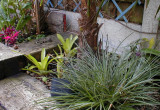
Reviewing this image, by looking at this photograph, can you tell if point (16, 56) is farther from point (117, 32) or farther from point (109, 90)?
point (117, 32)

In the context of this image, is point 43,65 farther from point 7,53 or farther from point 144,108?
point 144,108

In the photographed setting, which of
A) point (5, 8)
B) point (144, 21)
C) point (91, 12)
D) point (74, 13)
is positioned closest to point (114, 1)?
point (144, 21)

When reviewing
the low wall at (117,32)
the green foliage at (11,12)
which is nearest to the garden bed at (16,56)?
the green foliage at (11,12)

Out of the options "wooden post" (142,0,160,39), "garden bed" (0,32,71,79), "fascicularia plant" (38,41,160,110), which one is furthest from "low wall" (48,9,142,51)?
"fascicularia plant" (38,41,160,110)

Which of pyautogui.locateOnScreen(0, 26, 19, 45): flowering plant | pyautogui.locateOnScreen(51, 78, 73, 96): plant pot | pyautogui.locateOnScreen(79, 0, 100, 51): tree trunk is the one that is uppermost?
pyautogui.locateOnScreen(79, 0, 100, 51): tree trunk

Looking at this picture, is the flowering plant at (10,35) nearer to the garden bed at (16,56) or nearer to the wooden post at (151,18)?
the garden bed at (16,56)

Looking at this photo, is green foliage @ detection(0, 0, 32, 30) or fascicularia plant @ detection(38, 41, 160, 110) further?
green foliage @ detection(0, 0, 32, 30)

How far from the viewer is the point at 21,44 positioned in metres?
2.80

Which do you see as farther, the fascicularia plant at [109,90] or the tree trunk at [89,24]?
the tree trunk at [89,24]

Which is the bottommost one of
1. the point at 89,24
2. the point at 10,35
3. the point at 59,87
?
the point at 59,87

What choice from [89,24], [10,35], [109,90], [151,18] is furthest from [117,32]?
[10,35]

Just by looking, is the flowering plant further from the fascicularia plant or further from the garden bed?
the fascicularia plant

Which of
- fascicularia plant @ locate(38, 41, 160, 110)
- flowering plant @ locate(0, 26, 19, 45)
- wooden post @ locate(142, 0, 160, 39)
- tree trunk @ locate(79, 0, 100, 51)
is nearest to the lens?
fascicularia plant @ locate(38, 41, 160, 110)

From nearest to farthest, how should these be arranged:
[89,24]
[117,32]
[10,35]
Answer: [89,24]
[117,32]
[10,35]
